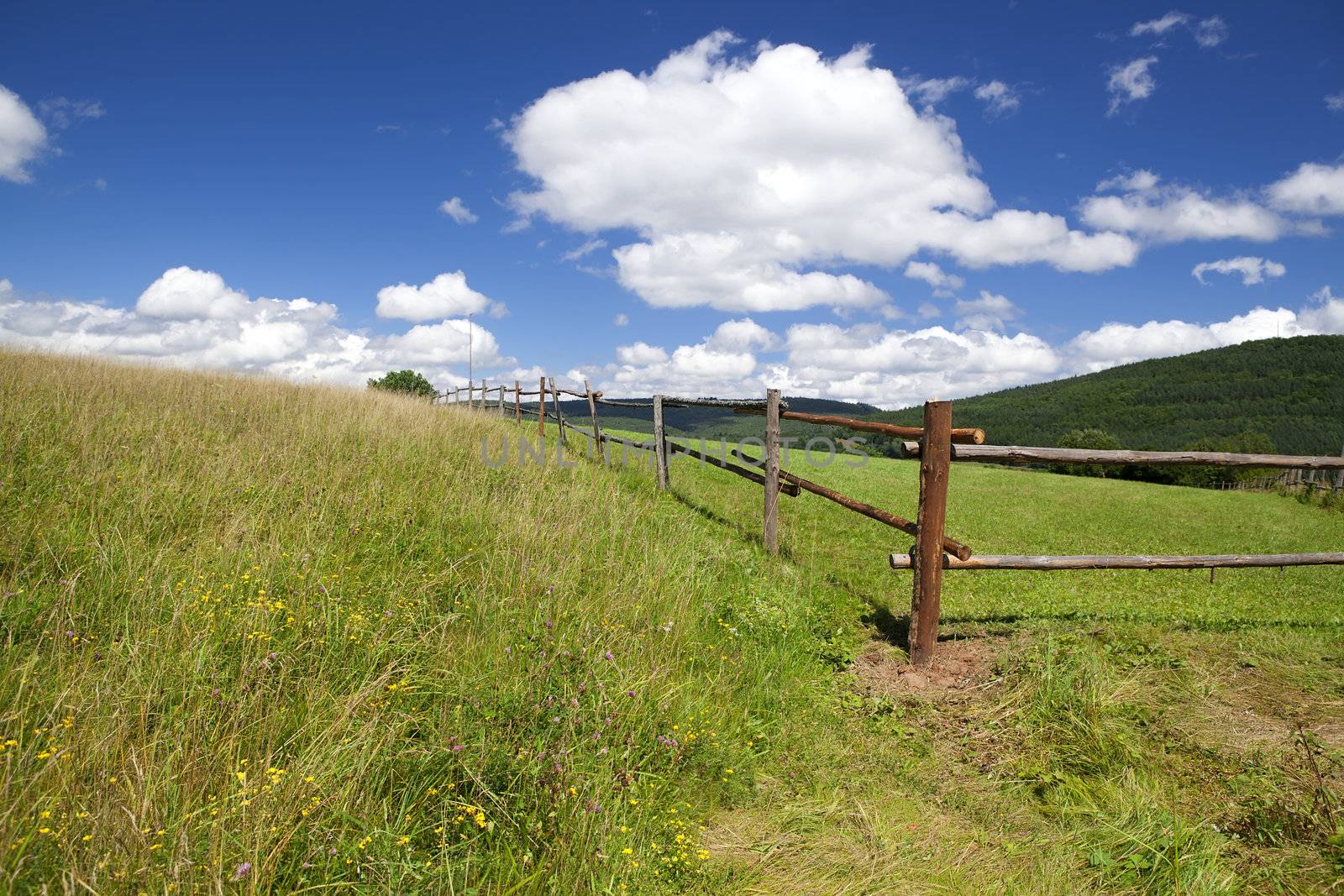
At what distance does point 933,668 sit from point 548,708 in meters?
3.13

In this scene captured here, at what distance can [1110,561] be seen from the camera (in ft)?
17.7

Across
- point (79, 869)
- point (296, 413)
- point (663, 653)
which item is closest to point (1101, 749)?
point (663, 653)

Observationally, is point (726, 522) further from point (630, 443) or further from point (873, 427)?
point (630, 443)

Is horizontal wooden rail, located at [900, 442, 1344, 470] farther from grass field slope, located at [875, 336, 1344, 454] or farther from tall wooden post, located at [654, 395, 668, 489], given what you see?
grass field slope, located at [875, 336, 1344, 454]

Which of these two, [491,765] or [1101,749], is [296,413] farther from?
[1101,749]

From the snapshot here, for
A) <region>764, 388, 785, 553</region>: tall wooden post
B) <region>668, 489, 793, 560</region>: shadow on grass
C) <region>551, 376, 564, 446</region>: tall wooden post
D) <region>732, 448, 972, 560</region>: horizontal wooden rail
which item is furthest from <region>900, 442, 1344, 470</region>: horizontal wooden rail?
<region>551, 376, 564, 446</region>: tall wooden post

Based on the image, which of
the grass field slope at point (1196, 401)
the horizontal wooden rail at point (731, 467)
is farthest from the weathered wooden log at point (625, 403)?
the grass field slope at point (1196, 401)

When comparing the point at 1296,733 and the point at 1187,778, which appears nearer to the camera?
the point at 1187,778

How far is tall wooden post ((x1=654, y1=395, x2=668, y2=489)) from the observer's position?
10281 millimetres

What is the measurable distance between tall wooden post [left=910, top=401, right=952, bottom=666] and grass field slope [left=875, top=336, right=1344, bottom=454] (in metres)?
90.9

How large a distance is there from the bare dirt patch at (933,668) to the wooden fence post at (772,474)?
2.22 meters

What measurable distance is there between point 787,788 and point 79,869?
8.66 feet

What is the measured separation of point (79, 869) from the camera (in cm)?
175

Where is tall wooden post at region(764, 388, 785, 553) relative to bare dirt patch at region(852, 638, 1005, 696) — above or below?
above
